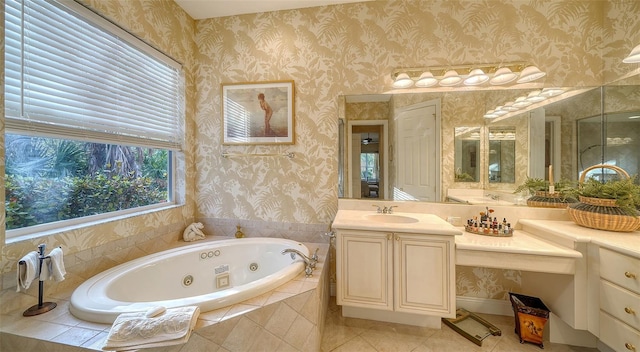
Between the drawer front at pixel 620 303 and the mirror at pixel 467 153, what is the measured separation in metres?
0.94

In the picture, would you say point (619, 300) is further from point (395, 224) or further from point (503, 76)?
point (503, 76)

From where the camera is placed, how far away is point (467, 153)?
1.92 metres

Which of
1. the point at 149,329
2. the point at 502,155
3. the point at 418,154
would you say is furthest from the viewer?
the point at 418,154

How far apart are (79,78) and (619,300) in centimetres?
338

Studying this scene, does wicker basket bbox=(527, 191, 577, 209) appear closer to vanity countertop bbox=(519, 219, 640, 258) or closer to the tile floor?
vanity countertop bbox=(519, 219, 640, 258)

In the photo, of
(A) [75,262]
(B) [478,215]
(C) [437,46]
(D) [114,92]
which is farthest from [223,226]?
(C) [437,46]

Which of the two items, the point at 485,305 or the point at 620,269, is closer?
the point at 620,269

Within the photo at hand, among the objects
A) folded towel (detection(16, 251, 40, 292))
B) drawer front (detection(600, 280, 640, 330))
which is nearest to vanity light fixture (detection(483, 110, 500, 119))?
drawer front (detection(600, 280, 640, 330))

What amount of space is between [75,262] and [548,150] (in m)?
3.41

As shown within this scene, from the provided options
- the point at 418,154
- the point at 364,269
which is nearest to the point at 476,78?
the point at 418,154

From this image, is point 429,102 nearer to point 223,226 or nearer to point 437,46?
point 437,46

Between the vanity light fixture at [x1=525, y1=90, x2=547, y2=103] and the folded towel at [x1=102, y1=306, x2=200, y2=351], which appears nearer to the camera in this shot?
the folded towel at [x1=102, y1=306, x2=200, y2=351]

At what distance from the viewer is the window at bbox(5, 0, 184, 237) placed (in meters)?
1.18

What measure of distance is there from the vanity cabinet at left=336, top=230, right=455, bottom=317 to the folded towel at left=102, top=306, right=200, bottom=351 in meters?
0.98
